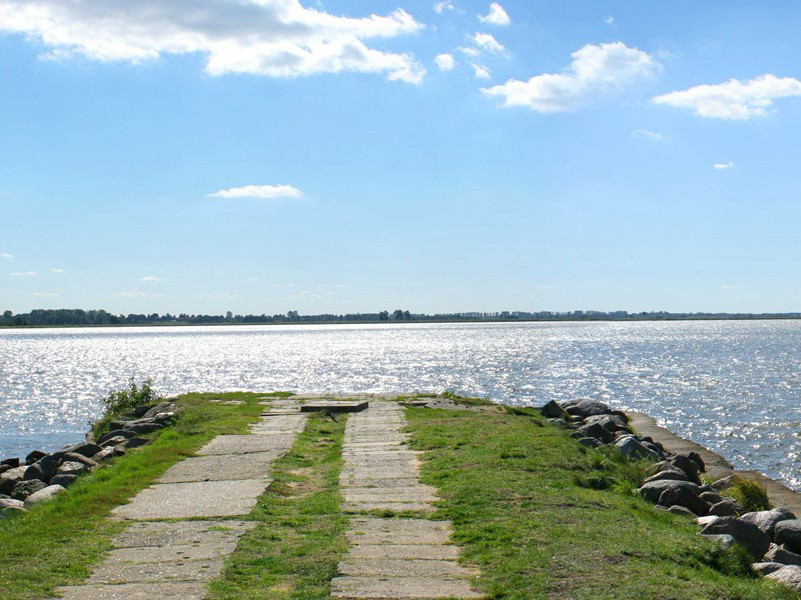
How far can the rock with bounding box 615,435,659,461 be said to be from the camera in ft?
61.6

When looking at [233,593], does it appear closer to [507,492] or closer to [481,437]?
[507,492]

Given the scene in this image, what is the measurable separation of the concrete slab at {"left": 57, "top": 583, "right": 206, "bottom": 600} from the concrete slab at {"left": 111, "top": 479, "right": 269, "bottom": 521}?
2.67m

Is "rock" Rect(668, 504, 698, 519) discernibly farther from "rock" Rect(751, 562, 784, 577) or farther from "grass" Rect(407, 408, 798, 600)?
"rock" Rect(751, 562, 784, 577)

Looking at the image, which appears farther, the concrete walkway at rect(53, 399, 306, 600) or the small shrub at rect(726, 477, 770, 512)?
the small shrub at rect(726, 477, 770, 512)

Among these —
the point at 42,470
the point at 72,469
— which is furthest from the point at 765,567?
the point at 42,470

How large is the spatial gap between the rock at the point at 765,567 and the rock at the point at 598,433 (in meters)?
11.4

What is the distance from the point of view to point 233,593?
23.7 ft

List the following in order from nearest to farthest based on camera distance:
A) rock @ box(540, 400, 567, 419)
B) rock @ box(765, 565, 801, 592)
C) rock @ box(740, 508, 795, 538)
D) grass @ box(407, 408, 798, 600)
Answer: grass @ box(407, 408, 798, 600) < rock @ box(765, 565, 801, 592) < rock @ box(740, 508, 795, 538) < rock @ box(540, 400, 567, 419)

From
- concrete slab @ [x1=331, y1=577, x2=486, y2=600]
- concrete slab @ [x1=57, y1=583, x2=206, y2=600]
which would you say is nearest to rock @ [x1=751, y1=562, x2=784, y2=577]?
concrete slab @ [x1=331, y1=577, x2=486, y2=600]

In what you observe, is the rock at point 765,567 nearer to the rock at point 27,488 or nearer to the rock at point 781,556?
the rock at point 781,556

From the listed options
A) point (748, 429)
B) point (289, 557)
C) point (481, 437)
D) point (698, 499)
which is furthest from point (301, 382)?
point (289, 557)

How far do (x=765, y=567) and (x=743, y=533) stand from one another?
1.05 meters

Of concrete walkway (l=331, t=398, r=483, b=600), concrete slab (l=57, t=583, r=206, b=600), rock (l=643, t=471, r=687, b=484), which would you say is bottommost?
rock (l=643, t=471, r=687, b=484)

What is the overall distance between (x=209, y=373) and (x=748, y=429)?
5252 cm
